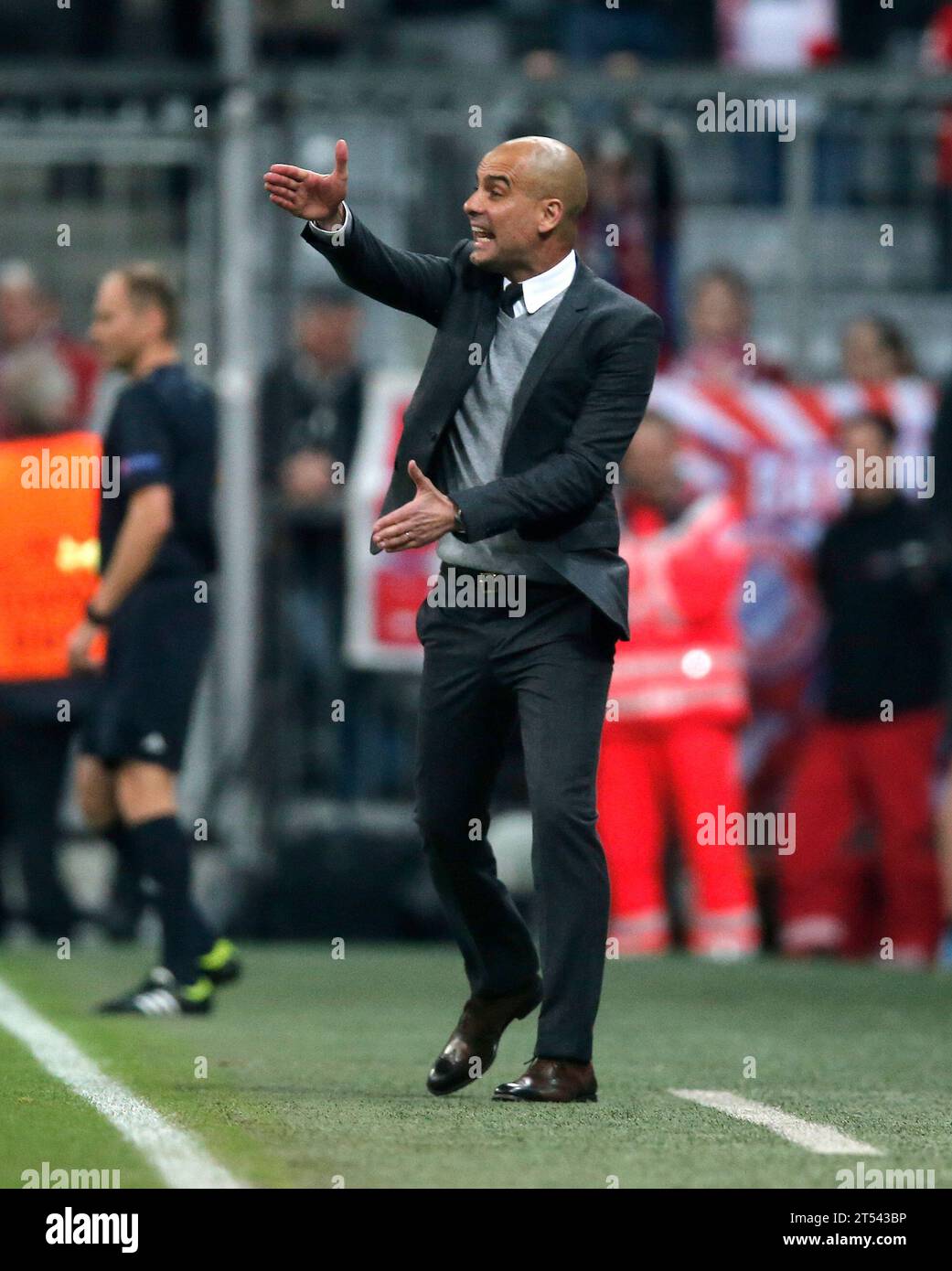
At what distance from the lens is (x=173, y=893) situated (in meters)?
9.18

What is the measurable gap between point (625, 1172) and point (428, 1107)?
117 centimetres

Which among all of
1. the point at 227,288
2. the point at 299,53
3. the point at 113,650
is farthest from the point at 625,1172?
the point at 299,53

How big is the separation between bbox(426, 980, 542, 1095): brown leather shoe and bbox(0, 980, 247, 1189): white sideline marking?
2.41 feet

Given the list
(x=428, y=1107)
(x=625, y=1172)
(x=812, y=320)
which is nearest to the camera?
(x=625, y=1172)

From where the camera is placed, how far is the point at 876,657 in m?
12.6

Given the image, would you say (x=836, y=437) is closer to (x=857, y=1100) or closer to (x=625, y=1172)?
(x=857, y=1100)

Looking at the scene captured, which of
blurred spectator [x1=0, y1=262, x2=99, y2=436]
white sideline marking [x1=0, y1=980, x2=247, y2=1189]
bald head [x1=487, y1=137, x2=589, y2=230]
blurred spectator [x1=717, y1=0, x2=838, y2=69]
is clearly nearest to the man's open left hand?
bald head [x1=487, y1=137, x2=589, y2=230]

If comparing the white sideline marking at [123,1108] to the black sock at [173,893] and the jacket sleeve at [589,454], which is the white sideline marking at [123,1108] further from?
the jacket sleeve at [589,454]

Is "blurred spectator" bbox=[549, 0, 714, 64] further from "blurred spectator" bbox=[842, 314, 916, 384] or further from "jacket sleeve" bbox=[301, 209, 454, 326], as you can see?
"jacket sleeve" bbox=[301, 209, 454, 326]

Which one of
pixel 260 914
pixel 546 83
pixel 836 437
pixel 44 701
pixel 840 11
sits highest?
pixel 840 11

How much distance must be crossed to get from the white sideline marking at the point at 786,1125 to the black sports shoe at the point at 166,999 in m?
2.57

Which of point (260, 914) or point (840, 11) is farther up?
point (840, 11)

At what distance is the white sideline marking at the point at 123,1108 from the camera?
5.32 m

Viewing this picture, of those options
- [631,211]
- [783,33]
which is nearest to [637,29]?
[783,33]
